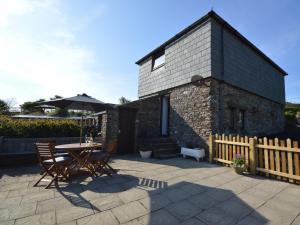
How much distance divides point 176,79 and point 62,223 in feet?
27.0

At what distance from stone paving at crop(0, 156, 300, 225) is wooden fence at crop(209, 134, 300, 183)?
408 millimetres

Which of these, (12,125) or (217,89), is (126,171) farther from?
(217,89)

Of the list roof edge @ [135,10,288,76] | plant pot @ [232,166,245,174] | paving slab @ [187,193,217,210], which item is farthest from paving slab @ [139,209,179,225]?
roof edge @ [135,10,288,76]

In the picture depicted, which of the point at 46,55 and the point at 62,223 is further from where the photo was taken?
the point at 46,55

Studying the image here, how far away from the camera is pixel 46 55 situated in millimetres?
6332

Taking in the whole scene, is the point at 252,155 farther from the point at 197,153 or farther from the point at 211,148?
the point at 197,153

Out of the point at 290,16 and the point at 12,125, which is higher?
the point at 290,16

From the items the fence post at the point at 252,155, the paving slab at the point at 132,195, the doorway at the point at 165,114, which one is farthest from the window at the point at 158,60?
the paving slab at the point at 132,195

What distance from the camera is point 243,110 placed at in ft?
31.0

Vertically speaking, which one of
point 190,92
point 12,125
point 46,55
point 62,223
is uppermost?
point 46,55

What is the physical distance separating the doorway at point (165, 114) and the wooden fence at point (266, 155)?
415 cm

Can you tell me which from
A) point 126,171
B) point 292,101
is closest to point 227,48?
point 126,171

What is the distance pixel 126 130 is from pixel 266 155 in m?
6.09

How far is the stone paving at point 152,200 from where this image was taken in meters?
2.64
